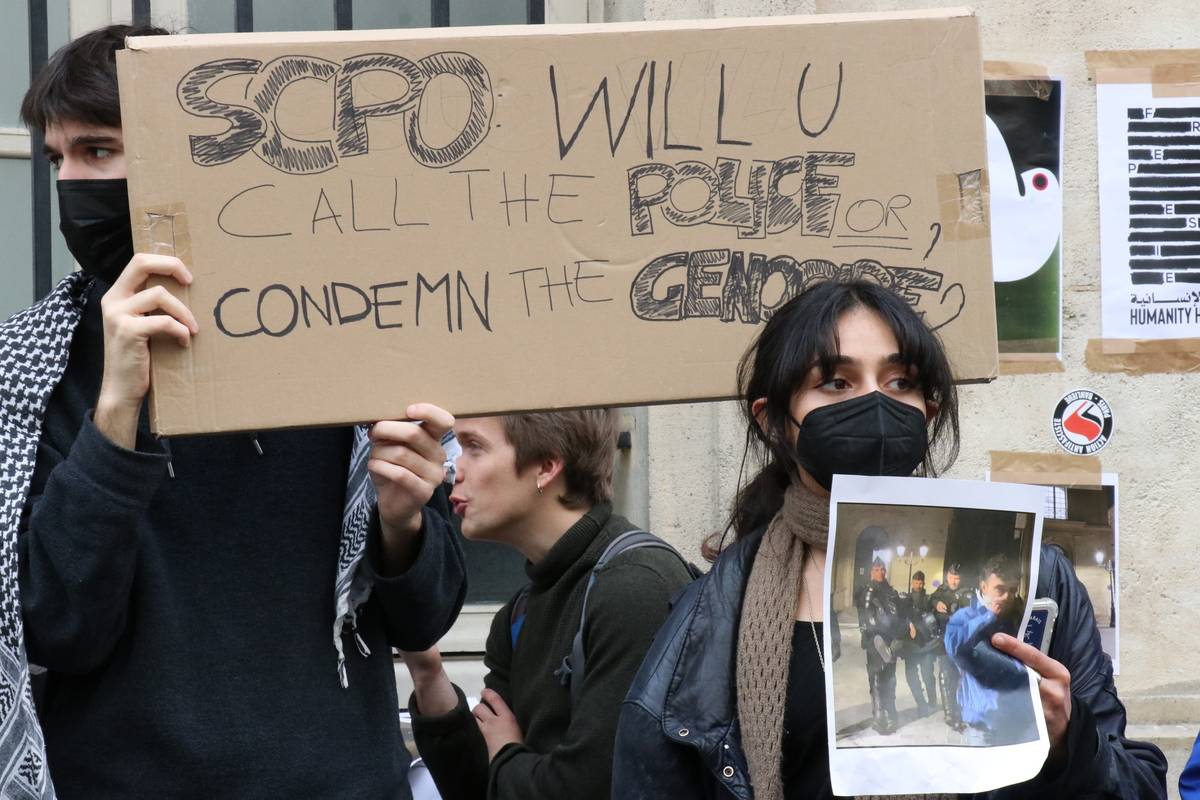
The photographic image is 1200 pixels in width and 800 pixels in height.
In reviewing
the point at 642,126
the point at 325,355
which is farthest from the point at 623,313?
the point at 325,355

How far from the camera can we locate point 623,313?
2.13 meters

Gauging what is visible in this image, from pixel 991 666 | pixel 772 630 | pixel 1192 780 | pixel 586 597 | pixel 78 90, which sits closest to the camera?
pixel 991 666

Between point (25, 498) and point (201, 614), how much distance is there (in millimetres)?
306

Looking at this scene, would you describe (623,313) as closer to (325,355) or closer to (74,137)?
(325,355)

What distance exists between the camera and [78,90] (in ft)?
6.86

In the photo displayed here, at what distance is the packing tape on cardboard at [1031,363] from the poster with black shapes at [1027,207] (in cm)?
2

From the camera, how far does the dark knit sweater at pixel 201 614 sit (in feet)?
6.47

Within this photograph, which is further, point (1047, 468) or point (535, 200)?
point (1047, 468)

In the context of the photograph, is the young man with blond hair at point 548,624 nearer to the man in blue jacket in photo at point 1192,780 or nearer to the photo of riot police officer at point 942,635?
the photo of riot police officer at point 942,635

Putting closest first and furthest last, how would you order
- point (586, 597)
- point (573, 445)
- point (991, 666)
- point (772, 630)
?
point (991, 666), point (772, 630), point (586, 597), point (573, 445)

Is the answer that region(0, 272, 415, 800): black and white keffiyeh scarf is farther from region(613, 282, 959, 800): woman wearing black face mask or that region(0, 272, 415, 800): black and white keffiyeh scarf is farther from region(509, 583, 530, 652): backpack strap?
region(509, 583, 530, 652): backpack strap

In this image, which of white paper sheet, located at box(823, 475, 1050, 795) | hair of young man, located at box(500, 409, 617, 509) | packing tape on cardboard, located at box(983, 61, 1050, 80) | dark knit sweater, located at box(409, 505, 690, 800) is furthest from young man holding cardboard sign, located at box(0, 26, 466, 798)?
packing tape on cardboard, located at box(983, 61, 1050, 80)

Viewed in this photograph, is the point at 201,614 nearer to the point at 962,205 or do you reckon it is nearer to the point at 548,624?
the point at 548,624

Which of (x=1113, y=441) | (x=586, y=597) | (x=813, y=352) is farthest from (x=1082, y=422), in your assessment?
(x=813, y=352)
